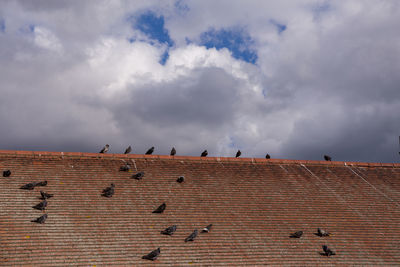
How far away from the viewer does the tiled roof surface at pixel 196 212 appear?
13.6 meters

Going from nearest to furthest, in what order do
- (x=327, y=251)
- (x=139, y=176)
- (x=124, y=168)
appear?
1. (x=327, y=251)
2. (x=139, y=176)
3. (x=124, y=168)

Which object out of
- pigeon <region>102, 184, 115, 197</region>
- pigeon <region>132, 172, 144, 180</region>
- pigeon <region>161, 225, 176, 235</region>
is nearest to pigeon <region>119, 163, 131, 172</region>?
pigeon <region>132, 172, 144, 180</region>

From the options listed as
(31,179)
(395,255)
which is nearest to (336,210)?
(395,255)

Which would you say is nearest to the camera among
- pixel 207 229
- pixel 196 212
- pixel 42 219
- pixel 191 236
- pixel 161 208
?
pixel 42 219

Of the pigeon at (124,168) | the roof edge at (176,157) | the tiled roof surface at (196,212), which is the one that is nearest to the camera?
the tiled roof surface at (196,212)

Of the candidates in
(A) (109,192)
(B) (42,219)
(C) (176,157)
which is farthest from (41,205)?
(C) (176,157)

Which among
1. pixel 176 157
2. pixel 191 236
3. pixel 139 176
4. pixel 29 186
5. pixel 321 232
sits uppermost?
pixel 176 157

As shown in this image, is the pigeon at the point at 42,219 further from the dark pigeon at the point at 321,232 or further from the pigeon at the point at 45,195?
the dark pigeon at the point at 321,232

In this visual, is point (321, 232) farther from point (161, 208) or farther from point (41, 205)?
point (41, 205)

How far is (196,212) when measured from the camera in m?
16.4

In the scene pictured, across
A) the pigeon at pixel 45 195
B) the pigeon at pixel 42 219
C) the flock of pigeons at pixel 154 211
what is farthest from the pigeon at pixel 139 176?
the pigeon at pixel 42 219

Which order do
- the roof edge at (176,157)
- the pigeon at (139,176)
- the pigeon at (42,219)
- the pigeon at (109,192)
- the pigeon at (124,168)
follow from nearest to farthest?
the pigeon at (42,219), the pigeon at (109,192), the pigeon at (139,176), the roof edge at (176,157), the pigeon at (124,168)

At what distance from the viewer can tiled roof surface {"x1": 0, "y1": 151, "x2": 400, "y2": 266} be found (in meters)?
13.6

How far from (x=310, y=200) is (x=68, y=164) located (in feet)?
34.6
